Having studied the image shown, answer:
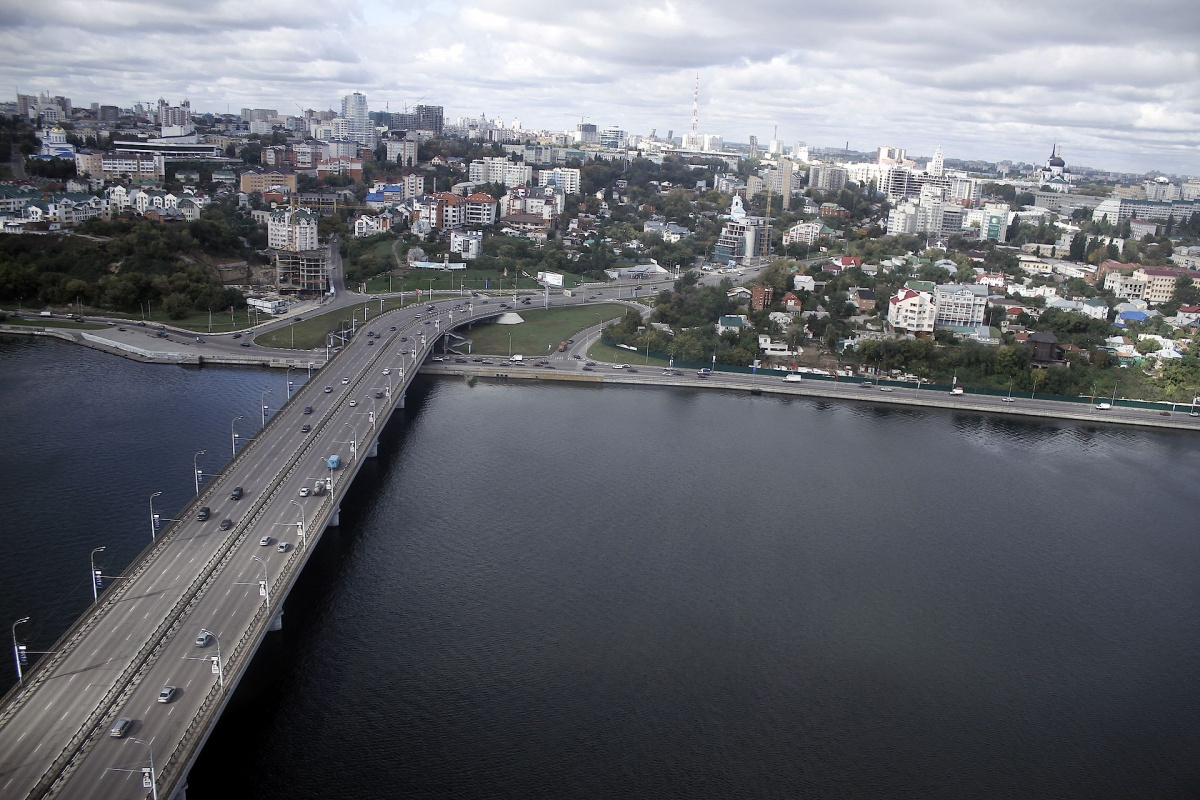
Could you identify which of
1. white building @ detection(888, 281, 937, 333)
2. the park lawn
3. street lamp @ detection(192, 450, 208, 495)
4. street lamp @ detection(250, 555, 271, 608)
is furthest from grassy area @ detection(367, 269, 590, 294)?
street lamp @ detection(250, 555, 271, 608)

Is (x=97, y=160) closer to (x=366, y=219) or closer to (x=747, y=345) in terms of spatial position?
(x=366, y=219)

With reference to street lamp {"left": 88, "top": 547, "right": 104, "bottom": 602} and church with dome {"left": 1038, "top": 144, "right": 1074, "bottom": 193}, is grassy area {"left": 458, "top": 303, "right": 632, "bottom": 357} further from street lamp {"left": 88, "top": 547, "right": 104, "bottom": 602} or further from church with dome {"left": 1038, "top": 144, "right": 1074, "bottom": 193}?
church with dome {"left": 1038, "top": 144, "right": 1074, "bottom": 193}

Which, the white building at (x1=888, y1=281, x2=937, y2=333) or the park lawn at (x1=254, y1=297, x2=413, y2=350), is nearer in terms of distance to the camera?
the park lawn at (x1=254, y1=297, x2=413, y2=350)

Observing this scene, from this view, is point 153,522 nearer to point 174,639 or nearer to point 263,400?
point 174,639

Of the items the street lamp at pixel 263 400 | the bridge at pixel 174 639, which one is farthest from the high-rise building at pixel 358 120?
the bridge at pixel 174 639

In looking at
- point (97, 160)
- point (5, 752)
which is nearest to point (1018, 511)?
point (5, 752)

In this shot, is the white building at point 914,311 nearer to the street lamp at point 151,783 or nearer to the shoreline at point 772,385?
the shoreline at point 772,385
